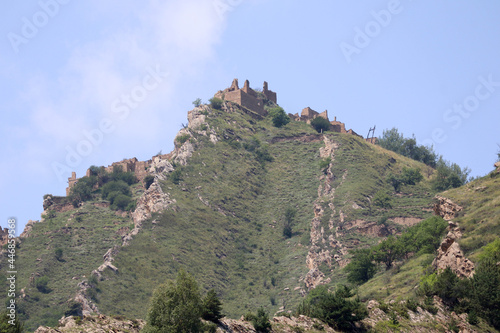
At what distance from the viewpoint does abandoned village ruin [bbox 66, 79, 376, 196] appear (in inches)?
5615

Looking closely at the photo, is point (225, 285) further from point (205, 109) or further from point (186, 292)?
point (186, 292)

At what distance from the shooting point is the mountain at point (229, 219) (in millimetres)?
94188

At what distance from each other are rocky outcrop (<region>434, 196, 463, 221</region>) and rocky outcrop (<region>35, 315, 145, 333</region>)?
4150cm

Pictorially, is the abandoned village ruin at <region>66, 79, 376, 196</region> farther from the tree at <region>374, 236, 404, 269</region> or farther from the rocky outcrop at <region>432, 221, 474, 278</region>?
the rocky outcrop at <region>432, 221, 474, 278</region>

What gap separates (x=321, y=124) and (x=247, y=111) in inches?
615

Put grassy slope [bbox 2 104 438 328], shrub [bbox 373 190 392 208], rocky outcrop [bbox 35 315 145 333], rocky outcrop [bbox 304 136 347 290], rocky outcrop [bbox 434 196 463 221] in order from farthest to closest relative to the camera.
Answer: shrub [bbox 373 190 392 208] < grassy slope [bbox 2 104 438 328] < rocky outcrop [bbox 304 136 347 290] < rocky outcrop [bbox 434 196 463 221] < rocky outcrop [bbox 35 315 145 333]

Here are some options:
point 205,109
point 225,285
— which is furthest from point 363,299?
point 205,109

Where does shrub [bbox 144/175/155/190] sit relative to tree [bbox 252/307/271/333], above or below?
above

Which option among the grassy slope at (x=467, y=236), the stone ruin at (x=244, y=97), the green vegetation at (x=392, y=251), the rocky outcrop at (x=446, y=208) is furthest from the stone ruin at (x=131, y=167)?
the rocky outcrop at (x=446, y=208)

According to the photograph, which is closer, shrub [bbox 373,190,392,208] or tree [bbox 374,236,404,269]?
tree [bbox 374,236,404,269]

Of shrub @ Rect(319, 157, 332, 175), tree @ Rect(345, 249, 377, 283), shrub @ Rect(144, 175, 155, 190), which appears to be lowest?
tree @ Rect(345, 249, 377, 283)

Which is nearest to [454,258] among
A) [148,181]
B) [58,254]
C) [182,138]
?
[58,254]

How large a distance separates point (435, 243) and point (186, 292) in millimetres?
46016

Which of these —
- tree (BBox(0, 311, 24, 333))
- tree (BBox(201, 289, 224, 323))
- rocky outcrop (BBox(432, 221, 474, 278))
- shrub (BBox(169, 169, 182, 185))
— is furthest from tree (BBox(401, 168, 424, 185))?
tree (BBox(0, 311, 24, 333))
